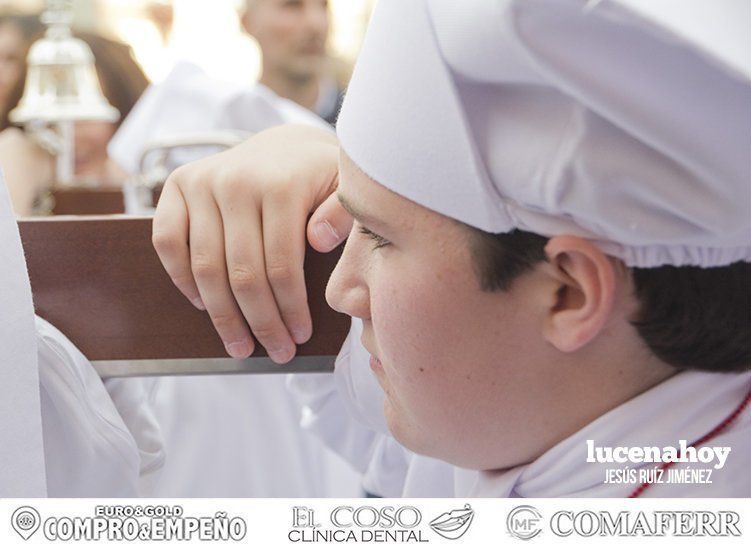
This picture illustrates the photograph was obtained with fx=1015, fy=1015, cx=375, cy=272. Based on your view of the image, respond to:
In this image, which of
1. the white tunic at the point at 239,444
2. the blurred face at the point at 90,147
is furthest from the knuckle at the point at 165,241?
the blurred face at the point at 90,147

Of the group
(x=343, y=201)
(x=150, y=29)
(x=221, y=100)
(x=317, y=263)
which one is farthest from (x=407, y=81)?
(x=150, y=29)

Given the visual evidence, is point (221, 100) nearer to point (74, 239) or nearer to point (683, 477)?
point (74, 239)

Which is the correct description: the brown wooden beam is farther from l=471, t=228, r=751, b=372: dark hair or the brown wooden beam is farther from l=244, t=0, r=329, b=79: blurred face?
l=244, t=0, r=329, b=79: blurred face

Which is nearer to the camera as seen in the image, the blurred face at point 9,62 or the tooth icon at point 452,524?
the tooth icon at point 452,524

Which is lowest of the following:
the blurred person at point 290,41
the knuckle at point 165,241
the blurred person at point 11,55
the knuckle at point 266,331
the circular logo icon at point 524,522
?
the blurred person at point 11,55

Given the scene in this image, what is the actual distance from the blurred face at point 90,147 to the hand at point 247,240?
64.5 inches

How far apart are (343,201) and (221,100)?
112cm

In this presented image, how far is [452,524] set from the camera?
671 millimetres

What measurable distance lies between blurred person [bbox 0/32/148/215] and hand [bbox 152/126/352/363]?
1166mm

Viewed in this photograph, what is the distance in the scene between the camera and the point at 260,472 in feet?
3.99

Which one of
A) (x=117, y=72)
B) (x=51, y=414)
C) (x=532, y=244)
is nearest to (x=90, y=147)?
(x=117, y=72)

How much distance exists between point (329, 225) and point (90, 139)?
1772 mm

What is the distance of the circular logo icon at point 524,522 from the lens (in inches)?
25.3

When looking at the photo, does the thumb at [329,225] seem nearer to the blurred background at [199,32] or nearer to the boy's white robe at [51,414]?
the boy's white robe at [51,414]
